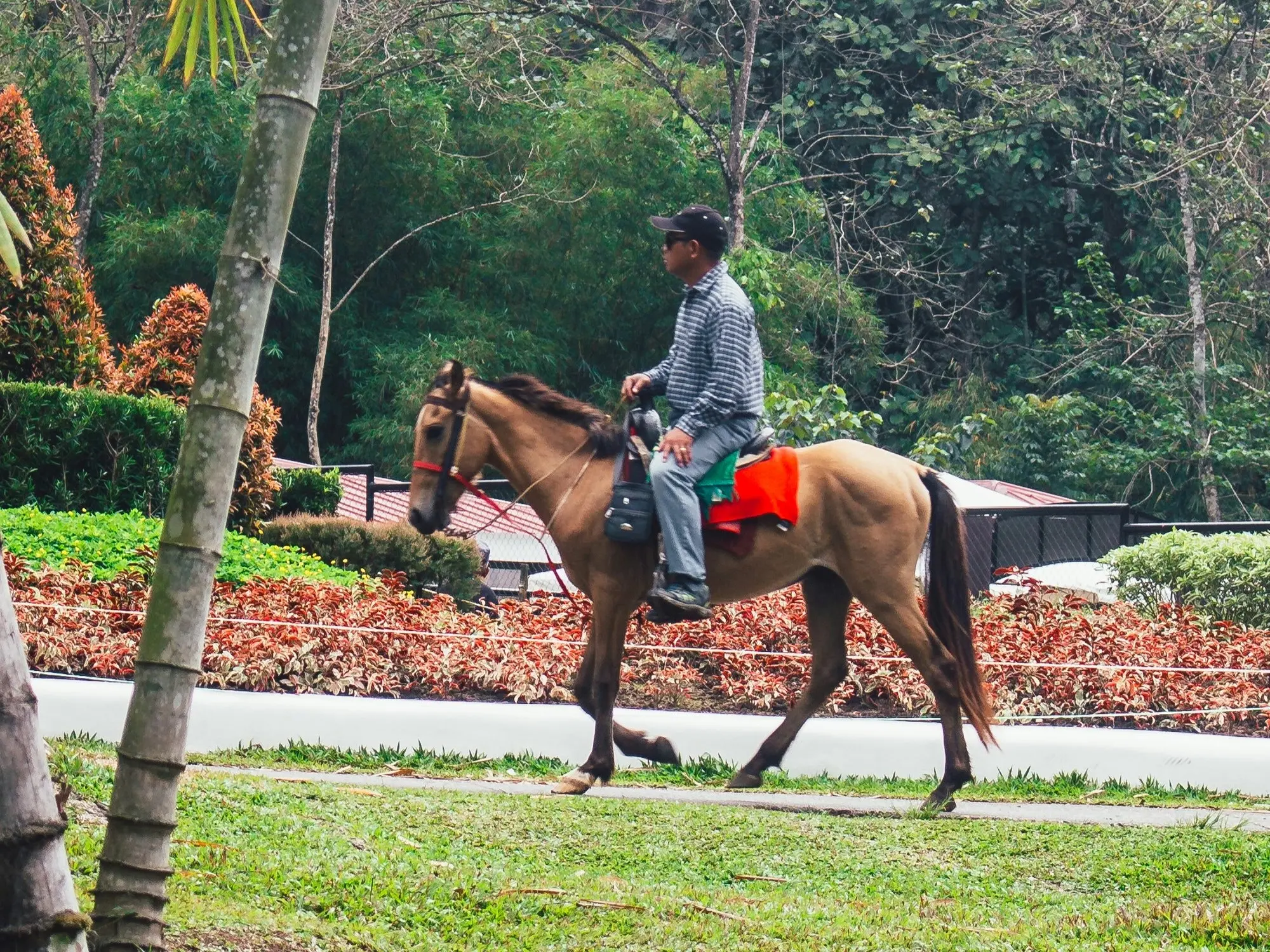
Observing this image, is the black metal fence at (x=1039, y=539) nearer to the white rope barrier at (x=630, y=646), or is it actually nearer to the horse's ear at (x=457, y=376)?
the white rope barrier at (x=630, y=646)

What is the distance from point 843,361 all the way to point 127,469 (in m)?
16.9

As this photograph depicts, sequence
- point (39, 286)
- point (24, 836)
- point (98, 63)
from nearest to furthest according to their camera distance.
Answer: point (24, 836), point (39, 286), point (98, 63)

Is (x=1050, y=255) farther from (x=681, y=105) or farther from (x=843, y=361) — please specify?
(x=681, y=105)

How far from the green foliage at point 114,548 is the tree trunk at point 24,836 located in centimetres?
771

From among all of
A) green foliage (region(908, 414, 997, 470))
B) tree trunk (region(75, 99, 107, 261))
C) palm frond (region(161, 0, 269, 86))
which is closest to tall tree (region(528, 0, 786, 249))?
green foliage (region(908, 414, 997, 470))

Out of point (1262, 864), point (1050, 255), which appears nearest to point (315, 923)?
point (1262, 864)

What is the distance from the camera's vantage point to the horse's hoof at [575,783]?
26.7ft

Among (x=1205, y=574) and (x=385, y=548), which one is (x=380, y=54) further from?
(x=1205, y=574)

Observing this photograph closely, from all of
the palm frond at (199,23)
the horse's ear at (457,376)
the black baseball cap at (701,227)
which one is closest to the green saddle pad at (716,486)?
the black baseball cap at (701,227)

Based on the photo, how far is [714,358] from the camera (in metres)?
8.20

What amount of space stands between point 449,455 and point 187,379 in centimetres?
786

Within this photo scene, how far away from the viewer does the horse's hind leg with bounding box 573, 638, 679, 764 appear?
8.49m

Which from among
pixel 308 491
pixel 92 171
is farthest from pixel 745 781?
pixel 92 171

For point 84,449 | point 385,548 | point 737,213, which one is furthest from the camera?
point 737,213
